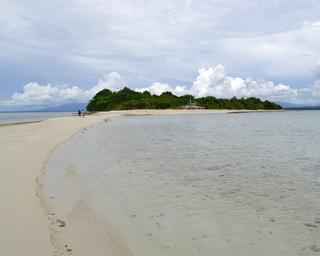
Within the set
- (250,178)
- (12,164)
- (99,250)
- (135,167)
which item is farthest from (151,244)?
(12,164)

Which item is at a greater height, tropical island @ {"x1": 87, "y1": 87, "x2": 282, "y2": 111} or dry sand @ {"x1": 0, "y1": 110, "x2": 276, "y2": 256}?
tropical island @ {"x1": 87, "y1": 87, "x2": 282, "y2": 111}

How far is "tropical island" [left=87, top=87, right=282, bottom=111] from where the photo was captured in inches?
5955

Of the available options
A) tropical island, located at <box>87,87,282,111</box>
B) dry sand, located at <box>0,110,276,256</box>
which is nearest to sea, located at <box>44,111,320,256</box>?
dry sand, located at <box>0,110,276,256</box>

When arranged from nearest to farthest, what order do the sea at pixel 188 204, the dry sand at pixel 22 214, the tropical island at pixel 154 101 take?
the dry sand at pixel 22 214 < the sea at pixel 188 204 < the tropical island at pixel 154 101

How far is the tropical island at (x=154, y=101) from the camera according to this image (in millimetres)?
151250

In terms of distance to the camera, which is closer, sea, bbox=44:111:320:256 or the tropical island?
sea, bbox=44:111:320:256

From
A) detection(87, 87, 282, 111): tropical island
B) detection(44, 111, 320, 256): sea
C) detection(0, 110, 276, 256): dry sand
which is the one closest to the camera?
detection(0, 110, 276, 256): dry sand

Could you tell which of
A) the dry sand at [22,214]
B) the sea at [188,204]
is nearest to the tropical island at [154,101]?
the sea at [188,204]

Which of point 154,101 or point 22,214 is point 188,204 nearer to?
point 22,214

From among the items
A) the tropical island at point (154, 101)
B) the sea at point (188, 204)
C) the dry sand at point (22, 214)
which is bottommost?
the sea at point (188, 204)

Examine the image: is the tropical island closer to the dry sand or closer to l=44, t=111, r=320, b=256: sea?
l=44, t=111, r=320, b=256: sea

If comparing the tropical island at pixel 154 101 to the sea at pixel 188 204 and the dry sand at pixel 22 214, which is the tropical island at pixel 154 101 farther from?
the dry sand at pixel 22 214

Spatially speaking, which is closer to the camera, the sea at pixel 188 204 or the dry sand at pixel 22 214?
the dry sand at pixel 22 214

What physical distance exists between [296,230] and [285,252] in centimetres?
133
